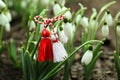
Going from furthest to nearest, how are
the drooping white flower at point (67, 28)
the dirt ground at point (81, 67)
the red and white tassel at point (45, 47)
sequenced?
the dirt ground at point (81, 67) < the drooping white flower at point (67, 28) < the red and white tassel at point (45, 47)

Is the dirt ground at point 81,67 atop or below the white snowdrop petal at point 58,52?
below

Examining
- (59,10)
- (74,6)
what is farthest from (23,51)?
(74,6)

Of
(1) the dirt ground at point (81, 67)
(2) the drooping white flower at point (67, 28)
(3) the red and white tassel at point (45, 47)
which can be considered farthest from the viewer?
(1) the dirt ground at point (81, 67)

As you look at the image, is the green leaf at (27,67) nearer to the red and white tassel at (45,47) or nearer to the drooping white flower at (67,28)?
the red and white tassel at (45,47)

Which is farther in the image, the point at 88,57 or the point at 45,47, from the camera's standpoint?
the point at 88,57

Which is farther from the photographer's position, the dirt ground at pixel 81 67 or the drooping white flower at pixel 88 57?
the dirt ground at pixel 81 67

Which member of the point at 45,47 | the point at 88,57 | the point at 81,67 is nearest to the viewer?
the point at 45,47

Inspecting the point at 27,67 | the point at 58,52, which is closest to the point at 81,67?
the point at 27,67

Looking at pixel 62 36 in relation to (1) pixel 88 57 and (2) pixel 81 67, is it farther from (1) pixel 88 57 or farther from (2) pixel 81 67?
(2) pixel 81 67

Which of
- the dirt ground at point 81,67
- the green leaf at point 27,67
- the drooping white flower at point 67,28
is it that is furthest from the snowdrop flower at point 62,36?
the dirt ground at point 81,67

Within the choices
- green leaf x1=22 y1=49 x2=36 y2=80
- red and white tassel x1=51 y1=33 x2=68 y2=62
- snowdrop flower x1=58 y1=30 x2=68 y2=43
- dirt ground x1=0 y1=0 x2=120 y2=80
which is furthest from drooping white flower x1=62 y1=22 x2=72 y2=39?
dirt ground x1=0 y1=0 x2=120 y2=80
